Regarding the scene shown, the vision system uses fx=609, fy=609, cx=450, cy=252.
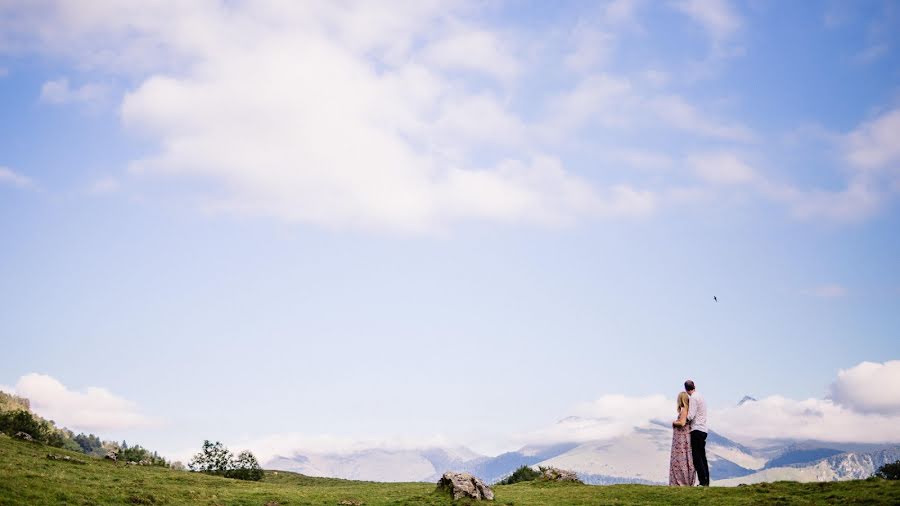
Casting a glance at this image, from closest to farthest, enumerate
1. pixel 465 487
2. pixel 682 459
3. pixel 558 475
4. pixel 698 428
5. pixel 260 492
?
pixel 698 428 < pixel 682 459 < pixel 465 487 < pixel 260 492 < pixel 558 475

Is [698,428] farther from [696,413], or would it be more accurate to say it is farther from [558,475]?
[558,475]

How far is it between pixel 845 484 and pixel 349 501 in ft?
89.7

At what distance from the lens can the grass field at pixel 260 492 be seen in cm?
2953

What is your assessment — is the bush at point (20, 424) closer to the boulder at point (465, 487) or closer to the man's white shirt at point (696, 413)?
the boulder at point (465, 487)

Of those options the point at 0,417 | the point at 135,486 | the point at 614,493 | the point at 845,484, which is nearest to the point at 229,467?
the point at 0,417

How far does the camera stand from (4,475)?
32688mm

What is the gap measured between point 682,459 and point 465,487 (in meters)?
13.2

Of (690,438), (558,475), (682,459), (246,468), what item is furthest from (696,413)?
(246,468)

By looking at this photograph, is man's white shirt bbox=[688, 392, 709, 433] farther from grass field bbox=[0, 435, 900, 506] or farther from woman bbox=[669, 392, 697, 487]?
grass field bbox=[0, 435, 900, 506]

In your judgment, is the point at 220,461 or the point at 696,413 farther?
the point at 220,461

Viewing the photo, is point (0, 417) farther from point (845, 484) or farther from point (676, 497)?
point (845, 484)

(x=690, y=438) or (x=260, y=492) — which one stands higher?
(x=690, y=438)

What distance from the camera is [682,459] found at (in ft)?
120

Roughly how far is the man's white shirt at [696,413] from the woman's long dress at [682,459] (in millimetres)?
484
